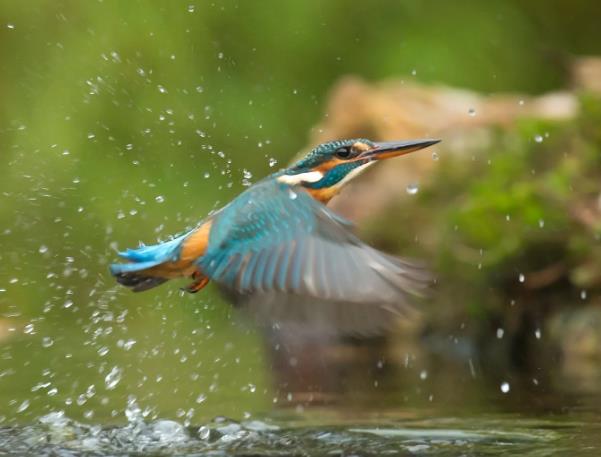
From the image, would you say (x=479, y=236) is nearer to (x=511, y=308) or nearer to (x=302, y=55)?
(x=511, y=308)

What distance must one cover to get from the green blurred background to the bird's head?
2.46 metres

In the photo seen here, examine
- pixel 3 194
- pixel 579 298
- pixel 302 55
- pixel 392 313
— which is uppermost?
pixel 302 55

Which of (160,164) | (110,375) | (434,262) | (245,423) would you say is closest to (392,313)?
(245,423)

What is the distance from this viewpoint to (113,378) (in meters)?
5.95

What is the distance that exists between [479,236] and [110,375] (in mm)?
1928

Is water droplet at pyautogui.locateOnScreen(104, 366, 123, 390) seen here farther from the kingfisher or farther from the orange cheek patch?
the orange cheek patch

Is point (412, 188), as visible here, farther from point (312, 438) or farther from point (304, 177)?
point (312, 438)

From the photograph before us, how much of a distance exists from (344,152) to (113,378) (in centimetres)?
222

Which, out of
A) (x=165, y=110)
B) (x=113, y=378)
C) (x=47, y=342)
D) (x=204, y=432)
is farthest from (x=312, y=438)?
(x=165, y=110)

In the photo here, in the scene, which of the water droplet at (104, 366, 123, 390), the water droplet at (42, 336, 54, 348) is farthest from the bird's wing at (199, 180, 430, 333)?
the water droplet at (42, 336, 54, 348)

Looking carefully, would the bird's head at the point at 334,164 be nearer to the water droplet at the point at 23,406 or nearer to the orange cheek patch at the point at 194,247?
the orange cheek patch at the point at 194,247

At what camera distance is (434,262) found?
22.8ft

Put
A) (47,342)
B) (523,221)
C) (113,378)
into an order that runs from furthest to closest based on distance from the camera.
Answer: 1. (47,342)
2. (523,221)
3. (113,378)

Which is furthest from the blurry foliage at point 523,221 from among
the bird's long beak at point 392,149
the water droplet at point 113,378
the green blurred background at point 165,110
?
the bird's long beak at point 392,149
